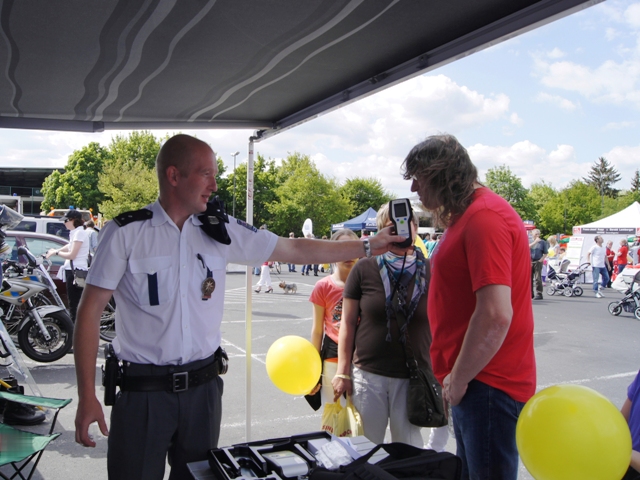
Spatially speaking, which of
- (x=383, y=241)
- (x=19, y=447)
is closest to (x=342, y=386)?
(x=383, y=241)

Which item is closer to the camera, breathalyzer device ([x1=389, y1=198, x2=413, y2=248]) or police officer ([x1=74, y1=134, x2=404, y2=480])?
police officer ([x1=74, y1=134, x2=404, y2=480])

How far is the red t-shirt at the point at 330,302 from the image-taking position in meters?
3.74

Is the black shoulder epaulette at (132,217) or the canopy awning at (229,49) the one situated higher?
the canopy awning at (229,49)

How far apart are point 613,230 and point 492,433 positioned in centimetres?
2746

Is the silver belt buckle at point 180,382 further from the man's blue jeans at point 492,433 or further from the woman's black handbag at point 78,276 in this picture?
the woman's black handbag at point 78,276

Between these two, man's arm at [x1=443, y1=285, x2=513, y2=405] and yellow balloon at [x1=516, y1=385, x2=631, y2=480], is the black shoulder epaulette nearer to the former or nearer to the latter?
man's arm at [x1=443, y1=285, x2=513, y2=405]

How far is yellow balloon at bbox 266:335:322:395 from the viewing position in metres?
3.27

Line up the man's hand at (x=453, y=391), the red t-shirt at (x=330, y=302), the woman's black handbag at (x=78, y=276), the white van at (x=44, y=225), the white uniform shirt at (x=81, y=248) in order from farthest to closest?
the white van at (x=44, y=225) < the white uniform shirt at (x=81, y=248) < the woman's black handbag at (x=78, y=276) < the red t-shirt at (x=330, y=302) < the man's hand at (x=453, y=391)

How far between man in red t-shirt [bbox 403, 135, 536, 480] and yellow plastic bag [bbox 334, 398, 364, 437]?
1028mm

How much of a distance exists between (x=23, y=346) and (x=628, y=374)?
8.36m

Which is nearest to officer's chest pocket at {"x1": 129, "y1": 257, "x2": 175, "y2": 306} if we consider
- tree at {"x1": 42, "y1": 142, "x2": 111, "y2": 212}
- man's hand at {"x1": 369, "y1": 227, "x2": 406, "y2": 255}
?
man's hand at {"x1": 369, "y1": 227, "x2": 406, "y2": 255}

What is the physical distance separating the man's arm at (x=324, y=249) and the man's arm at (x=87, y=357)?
0.82 m

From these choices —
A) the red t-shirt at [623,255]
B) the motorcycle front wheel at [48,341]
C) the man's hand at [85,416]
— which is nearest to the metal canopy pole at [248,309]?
the man's hand at [85,416]

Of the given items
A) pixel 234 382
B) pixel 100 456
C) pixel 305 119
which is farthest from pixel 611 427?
pixel 234 382
